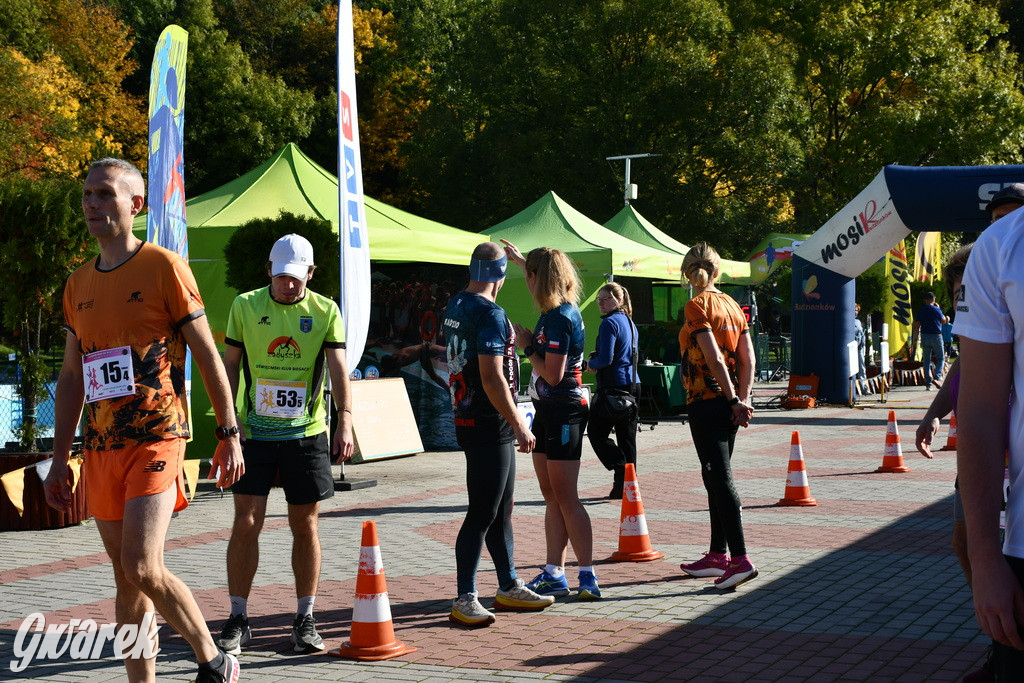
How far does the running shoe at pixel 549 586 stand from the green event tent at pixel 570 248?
1146 centimetres

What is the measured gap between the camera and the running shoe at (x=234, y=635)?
17.9ft

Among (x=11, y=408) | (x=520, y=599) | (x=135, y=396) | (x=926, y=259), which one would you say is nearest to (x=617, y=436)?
(x=520, y=599)

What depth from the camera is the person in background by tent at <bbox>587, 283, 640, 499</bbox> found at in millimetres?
9844

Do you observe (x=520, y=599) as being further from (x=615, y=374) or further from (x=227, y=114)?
(x=227, y=114)

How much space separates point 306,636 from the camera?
217 inches

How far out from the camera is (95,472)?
4.18 meters

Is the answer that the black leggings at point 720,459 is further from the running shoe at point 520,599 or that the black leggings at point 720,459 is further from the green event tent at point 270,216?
the green event tent at point 270,216

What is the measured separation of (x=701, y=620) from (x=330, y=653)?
1934 millimetres

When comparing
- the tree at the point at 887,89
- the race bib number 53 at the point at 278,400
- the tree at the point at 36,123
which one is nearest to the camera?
the race bib number 53 at the point at 278,400

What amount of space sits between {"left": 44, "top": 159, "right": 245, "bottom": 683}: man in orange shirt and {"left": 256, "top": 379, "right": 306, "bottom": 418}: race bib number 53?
1.14m

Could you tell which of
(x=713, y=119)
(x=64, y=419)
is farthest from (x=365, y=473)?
(x=713, y=119)

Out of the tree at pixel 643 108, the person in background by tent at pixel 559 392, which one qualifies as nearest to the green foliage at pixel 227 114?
the tree at pixel 643 108

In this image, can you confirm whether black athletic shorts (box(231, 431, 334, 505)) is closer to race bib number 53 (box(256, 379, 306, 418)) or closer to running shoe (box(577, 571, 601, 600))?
race bib number 53 (box(256, 379, 306, 418))

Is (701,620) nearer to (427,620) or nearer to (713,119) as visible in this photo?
(427,620)
